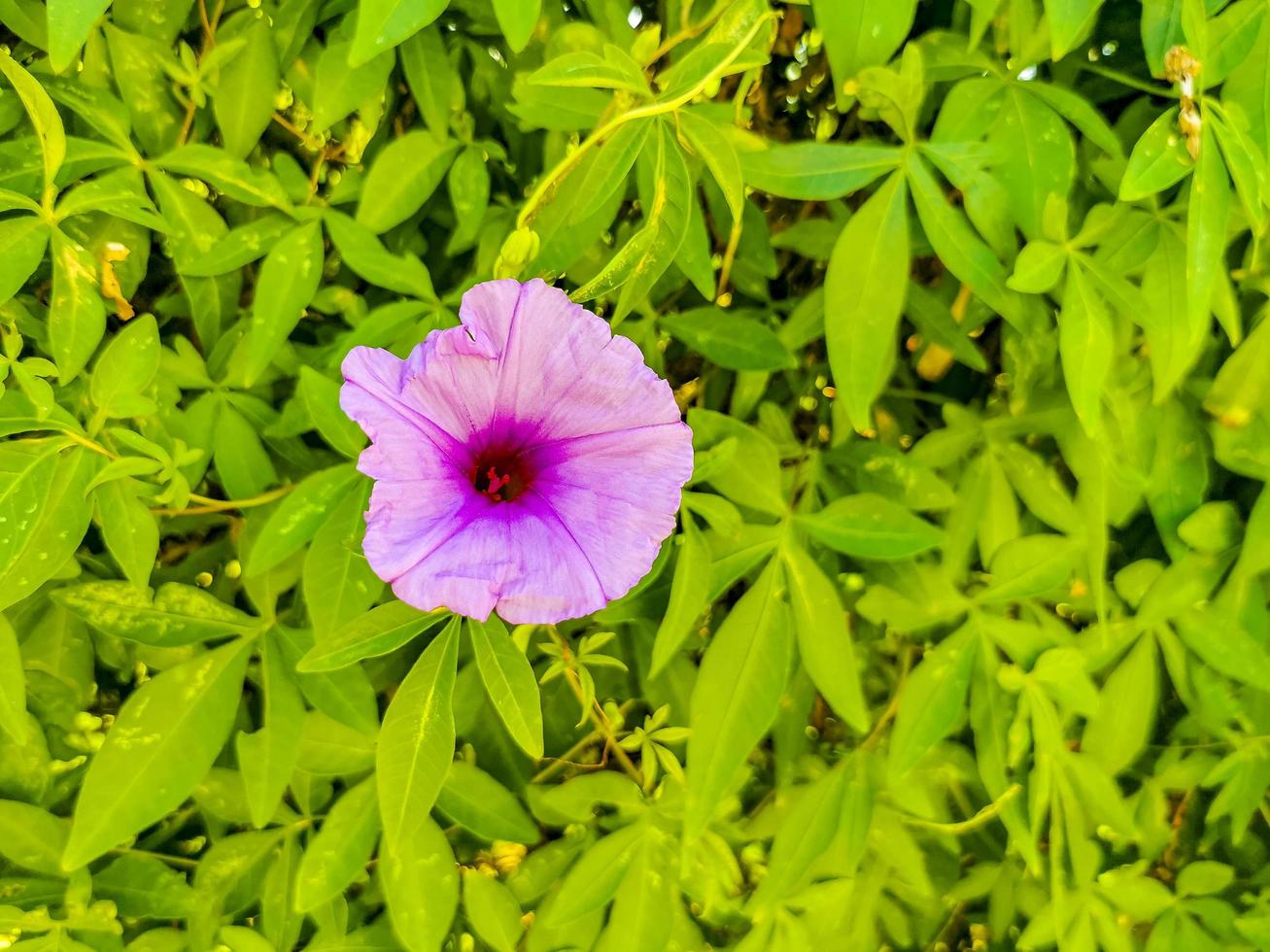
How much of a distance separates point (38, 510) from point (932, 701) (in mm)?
750

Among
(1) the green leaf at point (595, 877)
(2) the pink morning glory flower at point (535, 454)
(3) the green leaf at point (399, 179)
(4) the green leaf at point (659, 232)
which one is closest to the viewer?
(2) the pink morning glory flower at point (535, 454)

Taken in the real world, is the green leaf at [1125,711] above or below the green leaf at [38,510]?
below

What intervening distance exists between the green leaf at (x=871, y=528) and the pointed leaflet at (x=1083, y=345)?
15cm

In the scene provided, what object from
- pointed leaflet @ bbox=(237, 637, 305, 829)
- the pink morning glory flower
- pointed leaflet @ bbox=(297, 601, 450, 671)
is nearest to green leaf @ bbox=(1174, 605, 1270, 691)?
the pink morning glory flower

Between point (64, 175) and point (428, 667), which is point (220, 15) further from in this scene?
point (428, 667)

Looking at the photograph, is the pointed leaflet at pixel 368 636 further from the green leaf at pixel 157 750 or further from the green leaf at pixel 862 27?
the green leaf at pixel 862 27

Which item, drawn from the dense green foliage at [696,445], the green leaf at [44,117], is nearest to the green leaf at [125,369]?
the dense green foliage at [696,445]

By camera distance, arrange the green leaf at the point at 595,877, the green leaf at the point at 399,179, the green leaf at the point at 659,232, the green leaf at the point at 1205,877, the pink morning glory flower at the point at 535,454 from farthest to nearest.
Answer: the green leaf at the point at 1205,877 < the green leaf at the point at 595,877 < the green leaf at the point at 399,179 < the green leaf at the point at 659,232 < the pink morning glory flower at the point at 535,454

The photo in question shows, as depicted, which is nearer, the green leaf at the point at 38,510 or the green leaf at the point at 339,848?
the green leaf at the point at 38,510

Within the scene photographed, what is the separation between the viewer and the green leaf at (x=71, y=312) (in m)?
0.69

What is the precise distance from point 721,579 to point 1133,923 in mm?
779

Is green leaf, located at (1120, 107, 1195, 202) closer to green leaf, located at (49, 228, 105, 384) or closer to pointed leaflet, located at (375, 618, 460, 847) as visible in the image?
pointed leaflet, located at (375, 618, 460, 847)

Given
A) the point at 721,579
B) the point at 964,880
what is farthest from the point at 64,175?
the point at 964,880

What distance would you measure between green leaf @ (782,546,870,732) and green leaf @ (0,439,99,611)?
57 centimetres
